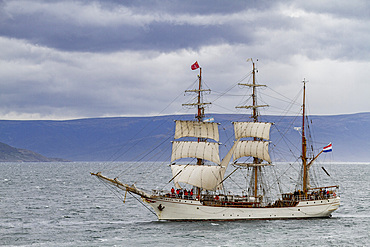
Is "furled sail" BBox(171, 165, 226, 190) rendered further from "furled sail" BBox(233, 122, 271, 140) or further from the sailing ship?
"furled sail" BBox(233, 122, 271, 140)

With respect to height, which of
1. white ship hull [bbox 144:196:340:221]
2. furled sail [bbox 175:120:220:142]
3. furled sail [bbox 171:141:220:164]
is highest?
furled sail [bbox 175:120:220:142]

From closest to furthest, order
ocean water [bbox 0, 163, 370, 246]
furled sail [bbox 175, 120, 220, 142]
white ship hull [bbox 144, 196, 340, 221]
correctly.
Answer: ocean water [bbox 0, 163, 370, 246], white ship hull [bbox 144, 196, 340, 221], furled sail [bbox 175, 120, 220, 142]

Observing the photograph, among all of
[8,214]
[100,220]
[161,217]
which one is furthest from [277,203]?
[8,214]

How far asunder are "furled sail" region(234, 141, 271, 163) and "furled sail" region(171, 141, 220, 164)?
3.26 metres

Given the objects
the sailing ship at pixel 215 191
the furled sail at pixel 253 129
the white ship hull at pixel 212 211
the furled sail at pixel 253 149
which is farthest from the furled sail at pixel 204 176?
the furled sail at pixel 253 129

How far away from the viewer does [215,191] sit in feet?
251

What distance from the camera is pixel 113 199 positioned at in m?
109

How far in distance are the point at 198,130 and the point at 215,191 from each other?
27.4ft

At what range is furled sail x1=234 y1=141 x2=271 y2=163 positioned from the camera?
7800cm

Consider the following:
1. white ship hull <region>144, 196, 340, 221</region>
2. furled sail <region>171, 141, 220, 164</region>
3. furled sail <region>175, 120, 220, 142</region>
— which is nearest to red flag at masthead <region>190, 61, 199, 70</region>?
furled sail <region>175, 120, 220, 142</region>

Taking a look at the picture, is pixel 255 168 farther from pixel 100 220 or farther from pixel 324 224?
pixel 100 220

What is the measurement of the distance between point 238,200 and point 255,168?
7491mm

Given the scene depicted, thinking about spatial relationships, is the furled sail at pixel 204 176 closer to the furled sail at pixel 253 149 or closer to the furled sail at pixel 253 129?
the furled sail at pixel 253 149

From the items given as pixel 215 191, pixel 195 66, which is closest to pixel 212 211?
pixel 215 191
